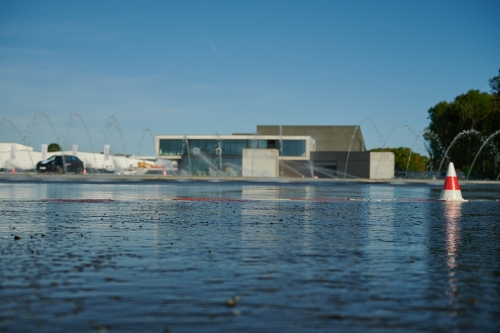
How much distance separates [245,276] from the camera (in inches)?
300

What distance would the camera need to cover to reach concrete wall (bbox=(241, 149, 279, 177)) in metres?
103

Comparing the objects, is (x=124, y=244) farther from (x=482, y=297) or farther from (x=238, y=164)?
(x=238, y=164)

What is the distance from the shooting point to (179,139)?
116 m

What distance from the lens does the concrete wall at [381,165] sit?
118 m

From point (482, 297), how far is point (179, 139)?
110 metres

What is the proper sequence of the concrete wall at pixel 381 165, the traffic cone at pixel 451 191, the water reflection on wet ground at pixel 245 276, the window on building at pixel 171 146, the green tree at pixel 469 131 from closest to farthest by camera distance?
the water reflection on wet ground at pixel 245 276 → the traffic cone at pixel 451 191 → the green tree at pixel 469 131 → the window on building at pixel 171 146 → the concrete wall at pixel 381 165

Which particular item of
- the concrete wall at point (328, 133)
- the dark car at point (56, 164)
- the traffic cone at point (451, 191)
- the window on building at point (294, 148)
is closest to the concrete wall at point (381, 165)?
the window on building at point (294, 148)

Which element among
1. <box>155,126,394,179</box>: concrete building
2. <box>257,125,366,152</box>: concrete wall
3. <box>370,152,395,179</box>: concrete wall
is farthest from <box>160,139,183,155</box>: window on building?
<box>370,152,395,179</box>: concrete wall

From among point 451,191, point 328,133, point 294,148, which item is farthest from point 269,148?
point 451,191

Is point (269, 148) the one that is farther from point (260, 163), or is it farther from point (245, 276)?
point (245, 276)

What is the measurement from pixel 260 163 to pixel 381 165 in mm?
24678

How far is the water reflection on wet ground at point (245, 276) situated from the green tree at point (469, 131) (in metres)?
85.0

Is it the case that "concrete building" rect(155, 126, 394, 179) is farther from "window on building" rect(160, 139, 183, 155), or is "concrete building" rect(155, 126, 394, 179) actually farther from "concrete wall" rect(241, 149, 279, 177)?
"concrete wall" rect(241, 149, 279, 177)

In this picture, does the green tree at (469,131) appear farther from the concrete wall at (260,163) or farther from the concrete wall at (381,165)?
the concrete wall at (260,163)
